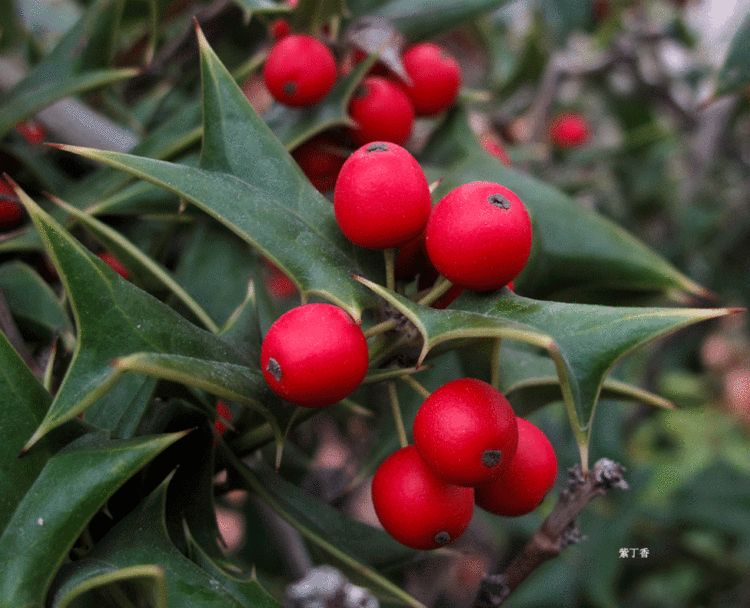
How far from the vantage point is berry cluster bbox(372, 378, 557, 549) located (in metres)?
0.59

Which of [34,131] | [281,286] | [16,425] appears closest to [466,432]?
[16,425]

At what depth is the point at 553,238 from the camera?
1.02 metres

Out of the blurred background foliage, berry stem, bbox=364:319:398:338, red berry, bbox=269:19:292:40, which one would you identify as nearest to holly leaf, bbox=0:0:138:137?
the blurred background foliage

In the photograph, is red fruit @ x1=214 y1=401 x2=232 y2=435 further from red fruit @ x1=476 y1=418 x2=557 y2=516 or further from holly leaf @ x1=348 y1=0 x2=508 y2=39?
holly leaf @ x1=348 y1=0 x2=508 y2=39

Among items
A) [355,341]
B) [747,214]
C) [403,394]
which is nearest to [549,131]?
[747,214]

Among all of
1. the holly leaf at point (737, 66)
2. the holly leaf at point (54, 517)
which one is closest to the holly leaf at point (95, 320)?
the holly leaf at point (54, 517)

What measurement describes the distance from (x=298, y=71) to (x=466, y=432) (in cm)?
52

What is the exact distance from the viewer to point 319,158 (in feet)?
3.24

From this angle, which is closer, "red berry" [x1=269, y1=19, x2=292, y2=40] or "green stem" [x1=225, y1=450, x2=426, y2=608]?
"green stem" [x1=225, y1=450, x2=426, y2=608]

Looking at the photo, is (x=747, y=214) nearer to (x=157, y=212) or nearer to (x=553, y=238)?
(x=553, y=238)

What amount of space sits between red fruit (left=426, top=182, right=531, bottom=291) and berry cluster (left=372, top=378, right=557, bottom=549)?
81 millimetres

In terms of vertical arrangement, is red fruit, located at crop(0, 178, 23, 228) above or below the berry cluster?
above

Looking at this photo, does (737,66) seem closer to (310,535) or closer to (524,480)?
(524,480)

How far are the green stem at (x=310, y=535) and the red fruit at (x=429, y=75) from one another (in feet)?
1.74
